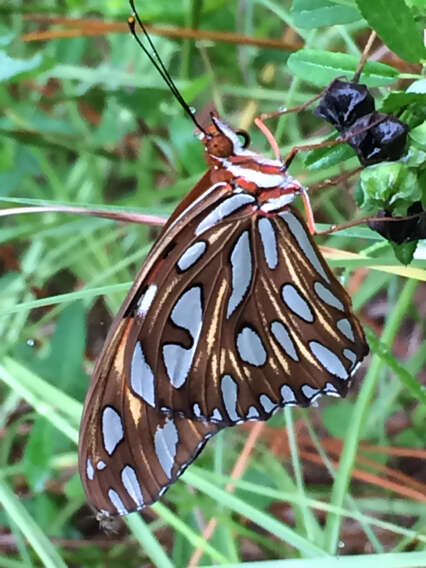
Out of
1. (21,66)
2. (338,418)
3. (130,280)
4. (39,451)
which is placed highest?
(21,66)

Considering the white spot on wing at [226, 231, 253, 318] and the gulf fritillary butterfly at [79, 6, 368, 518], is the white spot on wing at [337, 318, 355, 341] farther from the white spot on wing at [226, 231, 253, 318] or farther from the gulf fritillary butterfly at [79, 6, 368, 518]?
the white spot on wing at [226, 231, 253, 318]

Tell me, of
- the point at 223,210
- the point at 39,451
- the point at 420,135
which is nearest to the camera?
the point at 420,135

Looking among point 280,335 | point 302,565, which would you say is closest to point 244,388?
point 280,335

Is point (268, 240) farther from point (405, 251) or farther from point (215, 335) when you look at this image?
point (405, 251)

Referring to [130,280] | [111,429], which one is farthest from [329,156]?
[130,280]

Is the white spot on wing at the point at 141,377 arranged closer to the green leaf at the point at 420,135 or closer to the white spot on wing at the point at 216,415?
the white spot on wing at the point at 216,415

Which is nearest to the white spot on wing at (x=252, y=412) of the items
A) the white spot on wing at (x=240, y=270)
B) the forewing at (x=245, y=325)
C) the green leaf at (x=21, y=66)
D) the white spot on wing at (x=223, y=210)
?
the forewing at (x=245, y=325)
